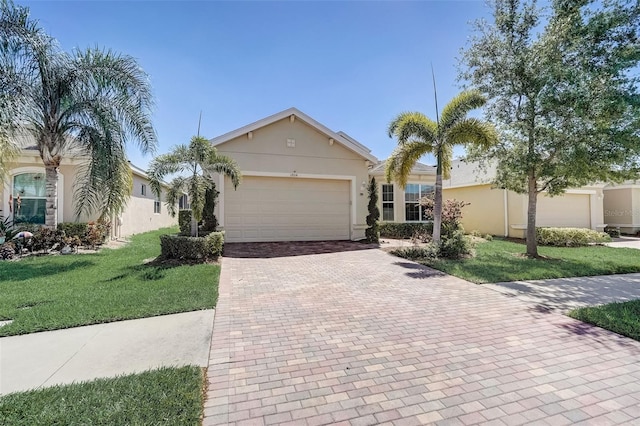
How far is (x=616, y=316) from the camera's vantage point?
5.45 metres

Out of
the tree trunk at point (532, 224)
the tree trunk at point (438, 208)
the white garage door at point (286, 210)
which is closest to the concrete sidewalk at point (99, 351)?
the white garage door at point (286, 210)

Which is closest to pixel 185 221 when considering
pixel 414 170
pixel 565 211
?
pixel 414 170

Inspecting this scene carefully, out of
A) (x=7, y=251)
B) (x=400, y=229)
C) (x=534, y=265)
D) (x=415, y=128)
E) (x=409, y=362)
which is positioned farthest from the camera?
(x=400, y=229)

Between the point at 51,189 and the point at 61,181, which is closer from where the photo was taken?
the point at 51,189

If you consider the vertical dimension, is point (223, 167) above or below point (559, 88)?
below

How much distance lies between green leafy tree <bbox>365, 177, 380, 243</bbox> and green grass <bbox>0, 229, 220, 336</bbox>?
25.8ft

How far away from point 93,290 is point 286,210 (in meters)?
9.02

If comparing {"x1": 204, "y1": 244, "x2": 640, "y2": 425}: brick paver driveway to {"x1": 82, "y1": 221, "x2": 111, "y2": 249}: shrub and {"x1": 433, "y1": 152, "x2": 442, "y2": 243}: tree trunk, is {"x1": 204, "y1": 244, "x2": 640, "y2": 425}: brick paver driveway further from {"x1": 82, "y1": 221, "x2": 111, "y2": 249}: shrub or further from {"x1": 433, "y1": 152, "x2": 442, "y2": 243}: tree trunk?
{"x1": 82, "y1": 221, "x2": 111, "y2": 249}: shrub

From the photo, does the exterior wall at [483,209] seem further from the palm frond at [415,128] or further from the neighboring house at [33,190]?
the neighboring house at [33,190]

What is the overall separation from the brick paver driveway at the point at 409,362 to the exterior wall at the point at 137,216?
41.7 feet

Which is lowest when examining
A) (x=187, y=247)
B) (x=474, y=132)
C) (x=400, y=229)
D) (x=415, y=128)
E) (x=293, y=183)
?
(x=187, y=247)

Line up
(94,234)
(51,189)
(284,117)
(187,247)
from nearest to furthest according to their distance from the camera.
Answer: (187,247), (51,189), (94,234), (284,117)

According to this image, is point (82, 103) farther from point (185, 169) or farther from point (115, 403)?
point (115, 403)

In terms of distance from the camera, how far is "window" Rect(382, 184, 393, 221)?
1798 cm
